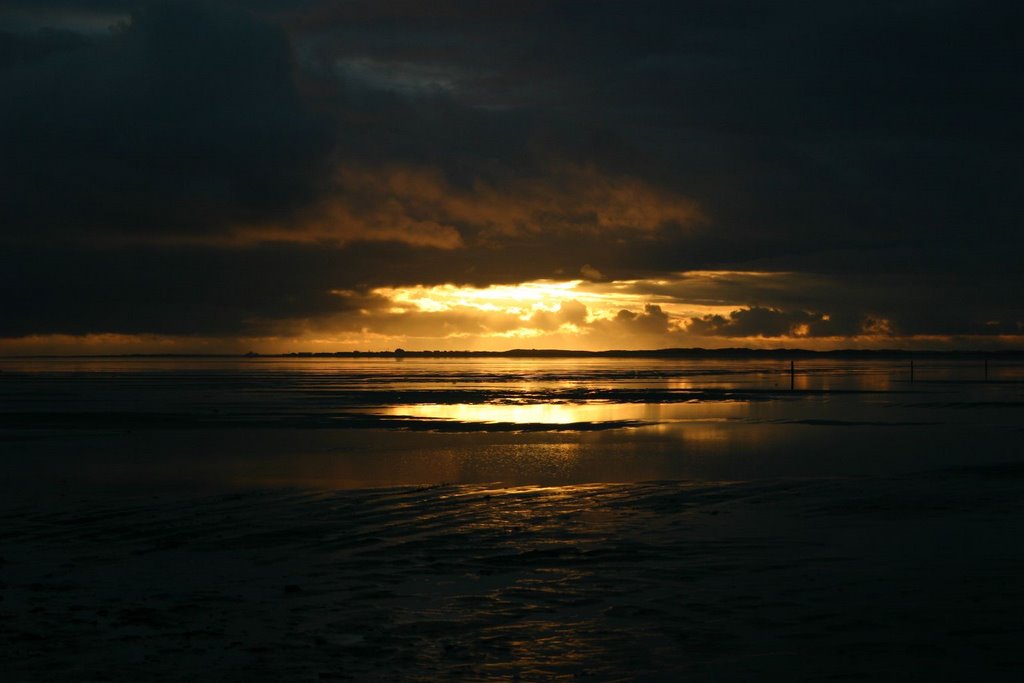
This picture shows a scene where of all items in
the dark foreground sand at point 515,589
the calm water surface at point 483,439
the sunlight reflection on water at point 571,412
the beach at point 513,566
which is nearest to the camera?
the dark foreground sand at point 515,589

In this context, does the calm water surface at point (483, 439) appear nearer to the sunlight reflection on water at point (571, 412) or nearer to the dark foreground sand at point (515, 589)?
the sunlight reflection on water at point (571, 412)

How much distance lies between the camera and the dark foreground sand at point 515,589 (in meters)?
10.7

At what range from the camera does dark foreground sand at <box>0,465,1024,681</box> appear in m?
10.7

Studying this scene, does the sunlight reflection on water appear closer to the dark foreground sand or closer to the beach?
the beach

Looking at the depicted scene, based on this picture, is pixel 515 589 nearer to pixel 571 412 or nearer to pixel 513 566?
pixel 513 566

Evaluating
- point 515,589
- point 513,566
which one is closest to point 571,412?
point 513,566

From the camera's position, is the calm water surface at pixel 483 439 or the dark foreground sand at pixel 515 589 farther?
the calm water surface at pixel 483 439

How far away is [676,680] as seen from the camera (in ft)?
33.4

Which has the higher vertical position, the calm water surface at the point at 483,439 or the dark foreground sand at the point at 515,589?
the calm water surface at the point at 483,439

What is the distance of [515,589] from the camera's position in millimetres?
13836

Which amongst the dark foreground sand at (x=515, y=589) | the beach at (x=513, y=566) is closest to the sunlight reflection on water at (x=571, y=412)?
the beach at (x=513, y=566)

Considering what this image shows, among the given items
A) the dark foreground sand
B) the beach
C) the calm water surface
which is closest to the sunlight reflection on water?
the calm water surface

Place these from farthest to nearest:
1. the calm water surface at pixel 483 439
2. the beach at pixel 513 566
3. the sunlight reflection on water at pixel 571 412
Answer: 1. the sunlight reflection on water at pixel 571 412
2. the calm water surface at pixel 483 439
3. the beach at pixel 513 566

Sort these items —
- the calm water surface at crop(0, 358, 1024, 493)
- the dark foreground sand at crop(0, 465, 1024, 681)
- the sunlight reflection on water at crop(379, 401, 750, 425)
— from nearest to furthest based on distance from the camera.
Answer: the dark foreground sand at crop(0, 465, 1024, 681)
the calm water surface at crop(0, 358, 1024, 493)
the sunlight reflection on water at crop(379, 401, 750, 425)
